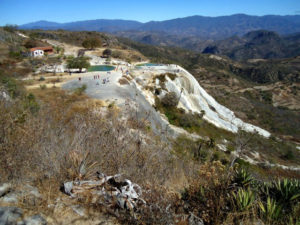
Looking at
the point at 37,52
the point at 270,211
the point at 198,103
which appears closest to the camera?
the point at 270,211

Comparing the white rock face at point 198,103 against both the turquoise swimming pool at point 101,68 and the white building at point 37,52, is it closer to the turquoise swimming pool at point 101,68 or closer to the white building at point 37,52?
the turquoise swimming pool at point 101,68

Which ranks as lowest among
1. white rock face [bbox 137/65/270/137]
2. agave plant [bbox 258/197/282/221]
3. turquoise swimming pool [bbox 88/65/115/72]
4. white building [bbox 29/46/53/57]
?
white rock face [bbox 137/65/270/137]

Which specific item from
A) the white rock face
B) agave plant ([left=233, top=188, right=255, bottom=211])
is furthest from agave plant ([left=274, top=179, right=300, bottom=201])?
the white rock face

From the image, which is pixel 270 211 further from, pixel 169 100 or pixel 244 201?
pixel 169 100

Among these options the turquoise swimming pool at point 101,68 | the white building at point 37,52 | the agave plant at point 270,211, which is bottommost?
the agave plant at point 270,211

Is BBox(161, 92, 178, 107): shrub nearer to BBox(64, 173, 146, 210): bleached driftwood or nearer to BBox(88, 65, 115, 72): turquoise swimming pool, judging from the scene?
BBox(88, 65, 115, 72): turquoise swimming pool

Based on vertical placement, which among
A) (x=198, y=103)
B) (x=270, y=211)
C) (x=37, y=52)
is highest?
(x=37, y=52)

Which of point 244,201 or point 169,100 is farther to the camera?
point 169,100

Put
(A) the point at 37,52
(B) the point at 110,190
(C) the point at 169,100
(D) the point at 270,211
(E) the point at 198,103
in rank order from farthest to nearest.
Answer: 1. (A) the point at 37,52
2. (E) the point at 198,103
3. (C) the point at 169,100
4. (B) the point at 110,190
5. (D) the point at 270,211

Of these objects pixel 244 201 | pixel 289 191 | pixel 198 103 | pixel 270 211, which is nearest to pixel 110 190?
pixel 244 201

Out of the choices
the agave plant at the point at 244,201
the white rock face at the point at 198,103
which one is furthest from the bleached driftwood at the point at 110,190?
the white rock face at the point at 198,103

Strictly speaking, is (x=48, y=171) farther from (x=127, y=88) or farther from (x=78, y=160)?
(x=127, y=88)

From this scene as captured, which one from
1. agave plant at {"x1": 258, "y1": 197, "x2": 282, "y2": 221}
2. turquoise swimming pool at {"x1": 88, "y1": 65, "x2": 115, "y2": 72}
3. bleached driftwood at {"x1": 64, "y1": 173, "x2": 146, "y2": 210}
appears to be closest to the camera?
agave plant at {"x1": 258, "y1": 197, "x2": 282, "y2": 221}
